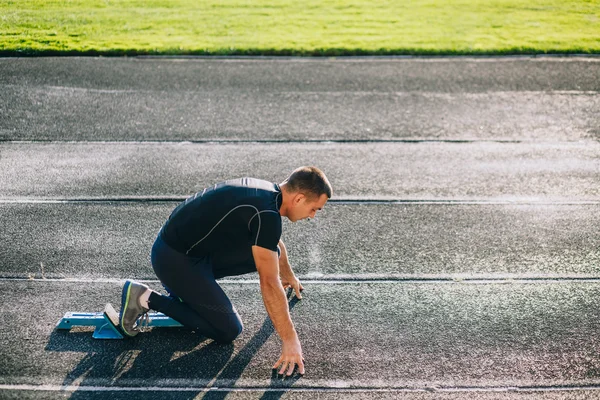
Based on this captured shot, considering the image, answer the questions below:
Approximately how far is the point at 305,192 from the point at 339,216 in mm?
2728

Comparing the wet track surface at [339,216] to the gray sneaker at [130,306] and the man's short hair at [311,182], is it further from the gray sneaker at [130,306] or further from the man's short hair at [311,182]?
the man's short hair at [311,182]

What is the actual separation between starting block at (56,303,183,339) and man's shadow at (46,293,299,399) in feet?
0.18

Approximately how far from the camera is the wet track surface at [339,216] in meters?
5.13

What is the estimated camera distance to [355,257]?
6.60 meters

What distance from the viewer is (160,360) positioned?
203 inches

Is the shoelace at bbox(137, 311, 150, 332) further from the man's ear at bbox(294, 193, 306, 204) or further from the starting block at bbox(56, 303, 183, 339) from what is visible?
the man's ear at bbox(294, 193, 306, 204)

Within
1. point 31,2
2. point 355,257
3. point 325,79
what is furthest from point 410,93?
point 31,2

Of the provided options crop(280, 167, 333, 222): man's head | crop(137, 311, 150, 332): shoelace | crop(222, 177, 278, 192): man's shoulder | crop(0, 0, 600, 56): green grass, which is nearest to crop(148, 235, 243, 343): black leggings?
crop(137, 311, 150, 332): shoelace

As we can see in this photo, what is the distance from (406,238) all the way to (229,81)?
18.0 feet

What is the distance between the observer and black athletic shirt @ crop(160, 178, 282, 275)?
4.64m

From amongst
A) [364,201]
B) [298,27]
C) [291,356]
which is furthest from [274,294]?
[298,27]

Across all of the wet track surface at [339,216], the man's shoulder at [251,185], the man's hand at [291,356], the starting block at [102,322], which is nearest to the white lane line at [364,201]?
the wet track surface at [339,216]

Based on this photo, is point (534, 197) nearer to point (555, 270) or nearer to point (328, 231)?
point (555, 270)

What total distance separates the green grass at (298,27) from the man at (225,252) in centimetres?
808
